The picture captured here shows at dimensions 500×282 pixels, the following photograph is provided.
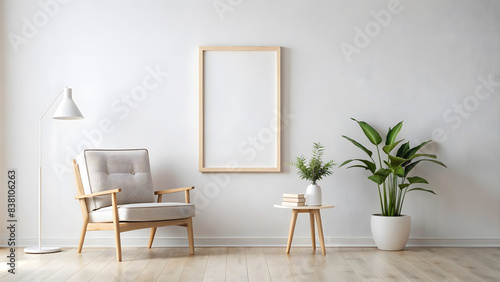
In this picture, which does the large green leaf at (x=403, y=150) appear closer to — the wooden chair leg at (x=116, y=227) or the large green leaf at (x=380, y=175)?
the large green leaf at (x=380, y=175)

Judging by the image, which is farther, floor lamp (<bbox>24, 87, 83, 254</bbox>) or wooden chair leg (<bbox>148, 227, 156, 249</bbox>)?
wooden chair leg (<bbox>148, 227, 156, 249</bbox>)

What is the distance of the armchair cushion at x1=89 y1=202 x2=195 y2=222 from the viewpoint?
4.07m

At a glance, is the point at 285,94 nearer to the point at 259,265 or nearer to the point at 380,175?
the point at 380,175

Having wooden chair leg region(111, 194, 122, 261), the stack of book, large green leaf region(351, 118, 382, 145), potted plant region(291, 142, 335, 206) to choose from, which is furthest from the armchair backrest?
large green leaf region(351, 118, 382, 145)

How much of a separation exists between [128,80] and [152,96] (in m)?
0.25

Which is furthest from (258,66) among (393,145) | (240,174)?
(393,145)

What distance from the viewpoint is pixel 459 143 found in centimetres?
489

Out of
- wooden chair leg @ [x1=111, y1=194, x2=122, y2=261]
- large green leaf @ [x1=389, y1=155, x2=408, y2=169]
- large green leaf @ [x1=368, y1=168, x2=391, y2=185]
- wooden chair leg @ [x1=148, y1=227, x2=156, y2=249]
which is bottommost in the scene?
wooden chair leg @ [x1=148, y1=227, x2=156, y2=249]

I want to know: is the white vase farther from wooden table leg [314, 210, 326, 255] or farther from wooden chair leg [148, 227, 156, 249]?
wooden chair leg [148, 227, 156, 249]

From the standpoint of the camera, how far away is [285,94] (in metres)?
4.86

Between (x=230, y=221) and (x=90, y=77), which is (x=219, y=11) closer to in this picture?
(x=90, y=77)

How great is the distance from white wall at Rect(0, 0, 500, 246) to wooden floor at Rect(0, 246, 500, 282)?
382mm

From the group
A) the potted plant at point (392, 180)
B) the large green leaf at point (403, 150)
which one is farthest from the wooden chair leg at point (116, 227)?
the large green leaf at point (403, 150)

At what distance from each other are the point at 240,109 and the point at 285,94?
42cm
